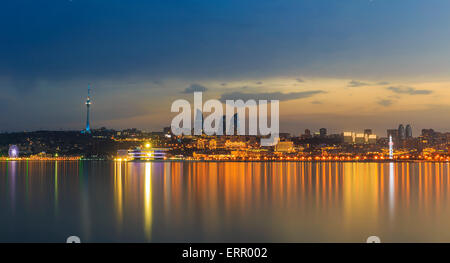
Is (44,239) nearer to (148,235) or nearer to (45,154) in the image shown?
(148,235)

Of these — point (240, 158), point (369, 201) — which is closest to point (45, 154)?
point (240, 158)

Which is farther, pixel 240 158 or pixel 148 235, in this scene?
pixel 240 158

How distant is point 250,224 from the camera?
15383 millimetres

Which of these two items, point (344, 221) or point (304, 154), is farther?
point (304, 154)

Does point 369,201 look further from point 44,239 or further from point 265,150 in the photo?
point 265,150

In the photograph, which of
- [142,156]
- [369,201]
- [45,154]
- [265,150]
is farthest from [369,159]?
[369,201]

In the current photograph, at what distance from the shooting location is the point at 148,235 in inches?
542

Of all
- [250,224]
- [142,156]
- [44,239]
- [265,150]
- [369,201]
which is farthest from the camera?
[265,150]

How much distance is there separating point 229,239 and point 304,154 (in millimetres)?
116071

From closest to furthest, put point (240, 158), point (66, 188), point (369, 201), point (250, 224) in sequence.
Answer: point (250, 224), point (369, 201), point (66, 188), point (240, 158)

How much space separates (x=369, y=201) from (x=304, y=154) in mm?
105718

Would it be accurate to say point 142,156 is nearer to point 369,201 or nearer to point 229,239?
point 369,201

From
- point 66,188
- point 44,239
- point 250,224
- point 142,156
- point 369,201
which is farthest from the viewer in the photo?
point 142,156

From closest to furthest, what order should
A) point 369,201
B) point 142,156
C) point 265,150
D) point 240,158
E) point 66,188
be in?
point 369,201, point 66,188, point 142,156, point 240,158, point 265,150
